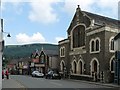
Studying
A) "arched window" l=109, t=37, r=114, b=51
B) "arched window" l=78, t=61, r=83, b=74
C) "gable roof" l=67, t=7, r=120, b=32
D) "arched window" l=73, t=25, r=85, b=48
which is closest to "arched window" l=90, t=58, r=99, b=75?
"arched window" l=109, t=37, r=114, b=51

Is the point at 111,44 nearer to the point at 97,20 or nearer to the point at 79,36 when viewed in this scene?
the point at 97,20

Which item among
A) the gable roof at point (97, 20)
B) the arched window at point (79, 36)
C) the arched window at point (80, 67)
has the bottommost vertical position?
the arched window at point (80, 67)

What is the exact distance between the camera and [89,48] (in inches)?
1858

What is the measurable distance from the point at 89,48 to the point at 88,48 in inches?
15.5

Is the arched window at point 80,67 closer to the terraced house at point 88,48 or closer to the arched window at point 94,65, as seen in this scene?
the terraced house at point 88,48

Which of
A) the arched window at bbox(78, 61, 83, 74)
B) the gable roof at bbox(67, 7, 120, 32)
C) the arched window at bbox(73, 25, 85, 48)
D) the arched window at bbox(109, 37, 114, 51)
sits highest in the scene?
the gable roof at bbox(67, 7, 120, 32)

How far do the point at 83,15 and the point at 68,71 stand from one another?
1150cm

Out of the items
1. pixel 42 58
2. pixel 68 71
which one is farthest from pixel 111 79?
pixel 42 58

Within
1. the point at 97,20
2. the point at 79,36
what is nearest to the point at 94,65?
the point at 79,36

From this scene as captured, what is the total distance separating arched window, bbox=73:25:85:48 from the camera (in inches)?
1997

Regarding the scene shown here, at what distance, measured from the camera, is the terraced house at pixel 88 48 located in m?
42.3

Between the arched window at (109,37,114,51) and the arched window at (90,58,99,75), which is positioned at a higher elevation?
the arched window at (109,37,114,51)

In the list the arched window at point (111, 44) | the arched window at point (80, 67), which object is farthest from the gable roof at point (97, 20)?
the arched window at point (80, 67)

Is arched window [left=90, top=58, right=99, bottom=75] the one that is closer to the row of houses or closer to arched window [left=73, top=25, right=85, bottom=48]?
the row of houses
